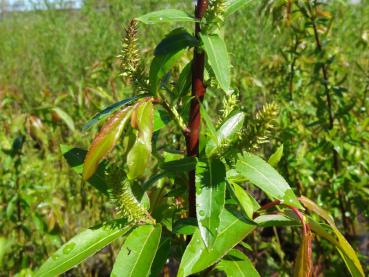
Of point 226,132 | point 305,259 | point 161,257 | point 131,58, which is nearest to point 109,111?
point 131,58

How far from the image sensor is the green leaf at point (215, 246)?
33.9 inches

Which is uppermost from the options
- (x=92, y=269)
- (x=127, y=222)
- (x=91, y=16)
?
(x=91, y=16)

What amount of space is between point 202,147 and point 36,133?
4.19 ft

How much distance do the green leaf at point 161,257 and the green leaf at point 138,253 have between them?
0.07 meters

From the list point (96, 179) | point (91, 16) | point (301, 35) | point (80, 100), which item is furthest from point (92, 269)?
point (91, 16)

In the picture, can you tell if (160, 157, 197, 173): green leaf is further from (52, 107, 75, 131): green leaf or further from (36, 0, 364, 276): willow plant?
(52, 107, 75, 131): green leaf

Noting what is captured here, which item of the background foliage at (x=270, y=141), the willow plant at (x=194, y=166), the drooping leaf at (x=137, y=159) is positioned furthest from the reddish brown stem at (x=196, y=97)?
the background foliage at (x=270, y=141)

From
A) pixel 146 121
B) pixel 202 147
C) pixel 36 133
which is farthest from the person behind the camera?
pixel 36 133

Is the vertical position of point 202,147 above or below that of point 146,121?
below

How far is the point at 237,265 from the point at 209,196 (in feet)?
0.73

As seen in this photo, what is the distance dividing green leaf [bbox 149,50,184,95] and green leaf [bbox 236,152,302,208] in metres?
0.21

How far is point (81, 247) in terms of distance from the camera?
3.16ft

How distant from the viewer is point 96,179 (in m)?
1.04

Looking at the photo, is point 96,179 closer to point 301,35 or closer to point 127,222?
point 127,222
